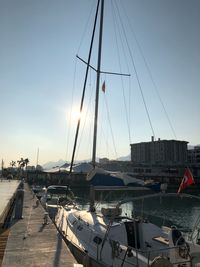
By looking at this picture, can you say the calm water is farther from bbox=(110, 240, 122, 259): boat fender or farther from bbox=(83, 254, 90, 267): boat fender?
bbox=(110, 240, 122, 259): boat fender

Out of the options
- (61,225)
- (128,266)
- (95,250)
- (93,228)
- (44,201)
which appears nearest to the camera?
(128,266)

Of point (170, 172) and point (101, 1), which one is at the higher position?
point (101, 1)

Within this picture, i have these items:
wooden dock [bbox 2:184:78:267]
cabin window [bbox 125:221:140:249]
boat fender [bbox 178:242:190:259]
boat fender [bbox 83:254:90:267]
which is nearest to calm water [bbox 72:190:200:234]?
wooden dock [bbox 2:184:78:267]

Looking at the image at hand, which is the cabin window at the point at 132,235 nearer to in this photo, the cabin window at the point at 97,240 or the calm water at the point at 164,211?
the cabin window at the point at 97,240

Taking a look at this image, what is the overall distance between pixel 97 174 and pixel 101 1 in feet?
51.3

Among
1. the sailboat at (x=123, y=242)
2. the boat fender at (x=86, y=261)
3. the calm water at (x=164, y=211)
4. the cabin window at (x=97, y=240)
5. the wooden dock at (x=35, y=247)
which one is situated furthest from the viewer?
the calm water at (x=164, y=211)

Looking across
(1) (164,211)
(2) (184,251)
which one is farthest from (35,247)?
(1) (164,211)

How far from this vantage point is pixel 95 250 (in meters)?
15.1

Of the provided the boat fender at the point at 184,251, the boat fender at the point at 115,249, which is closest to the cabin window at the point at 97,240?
the boat fender at the point at 115,249

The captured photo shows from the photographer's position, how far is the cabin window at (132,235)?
50.5 ft

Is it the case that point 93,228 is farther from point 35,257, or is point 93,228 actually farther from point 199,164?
point 199,164

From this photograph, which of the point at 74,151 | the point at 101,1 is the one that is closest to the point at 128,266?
the point at 74,151

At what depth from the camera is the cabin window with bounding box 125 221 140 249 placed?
15.4 m

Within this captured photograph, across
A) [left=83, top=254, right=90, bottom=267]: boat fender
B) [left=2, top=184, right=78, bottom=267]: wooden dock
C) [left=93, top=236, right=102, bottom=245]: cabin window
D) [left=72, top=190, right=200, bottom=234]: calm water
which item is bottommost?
[left=72, top=190, right=200, bottom=234]: calm water
